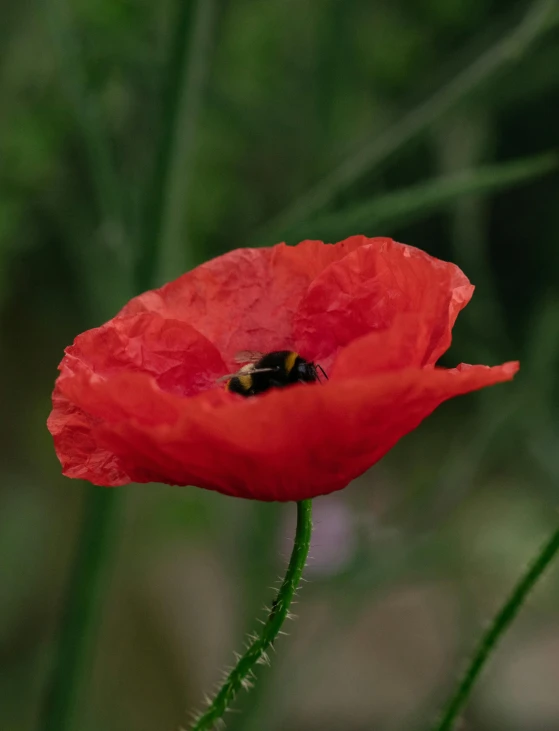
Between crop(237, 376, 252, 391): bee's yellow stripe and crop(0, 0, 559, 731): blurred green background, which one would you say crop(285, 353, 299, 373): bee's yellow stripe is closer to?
crop(237, 376, 252, 391): bee's yellow stripe

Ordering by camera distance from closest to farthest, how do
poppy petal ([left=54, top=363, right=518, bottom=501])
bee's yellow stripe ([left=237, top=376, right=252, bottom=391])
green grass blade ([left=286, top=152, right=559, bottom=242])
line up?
poppy petal ([left=54, top=363, right=518, bottom=501])
bee's yellow stripe ([left=237, top=376, right=252, bottom=391])
green grass blade ([left=286, top=152, right=559, bottom=242])

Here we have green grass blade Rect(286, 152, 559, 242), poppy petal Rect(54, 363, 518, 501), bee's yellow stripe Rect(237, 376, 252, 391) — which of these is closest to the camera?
poppy petal Rect(54, 363, 518, 501)

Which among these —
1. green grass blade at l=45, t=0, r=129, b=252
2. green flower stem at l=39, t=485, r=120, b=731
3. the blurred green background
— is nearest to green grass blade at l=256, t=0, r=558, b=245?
the blurred green background

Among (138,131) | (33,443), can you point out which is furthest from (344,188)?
(33,443)

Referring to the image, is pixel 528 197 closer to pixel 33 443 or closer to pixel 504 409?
pixel 504 409

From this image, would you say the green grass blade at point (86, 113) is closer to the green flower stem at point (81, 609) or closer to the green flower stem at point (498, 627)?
the green flower stem at point (81, 609)

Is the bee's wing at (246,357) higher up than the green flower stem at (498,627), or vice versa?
the bee's wing at (246,357)

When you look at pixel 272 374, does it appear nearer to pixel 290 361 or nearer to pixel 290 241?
pixel 290 361

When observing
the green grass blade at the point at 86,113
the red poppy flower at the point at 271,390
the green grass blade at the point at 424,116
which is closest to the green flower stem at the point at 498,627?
the red poppy flower at the point at 271,390
